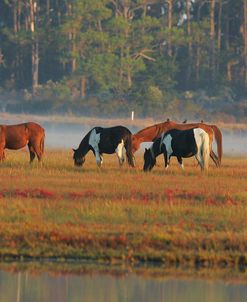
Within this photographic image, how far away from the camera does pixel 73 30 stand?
77250 mm

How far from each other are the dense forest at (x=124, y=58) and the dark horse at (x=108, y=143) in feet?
134

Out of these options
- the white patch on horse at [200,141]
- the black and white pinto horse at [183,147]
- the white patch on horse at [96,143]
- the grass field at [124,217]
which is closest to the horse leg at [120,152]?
the white patch on horse at [96,143]

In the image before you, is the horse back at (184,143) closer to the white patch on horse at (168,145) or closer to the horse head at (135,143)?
the white patch on horse at (168,145)

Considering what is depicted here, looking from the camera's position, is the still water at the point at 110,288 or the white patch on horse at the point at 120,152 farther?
the white patch on horse at the point at 120,152

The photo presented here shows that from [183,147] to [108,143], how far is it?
7.50 ft

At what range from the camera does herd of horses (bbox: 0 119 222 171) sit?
98.8 feet

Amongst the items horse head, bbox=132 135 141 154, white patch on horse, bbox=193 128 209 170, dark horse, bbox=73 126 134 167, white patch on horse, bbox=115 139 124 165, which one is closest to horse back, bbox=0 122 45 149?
dark horse, bbox=73 126 134 167

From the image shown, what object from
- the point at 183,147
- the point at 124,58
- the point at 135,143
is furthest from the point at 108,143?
the point at 124,58

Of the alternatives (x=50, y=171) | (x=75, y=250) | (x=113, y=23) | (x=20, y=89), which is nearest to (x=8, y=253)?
(x=75, y=250)

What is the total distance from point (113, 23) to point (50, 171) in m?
48.6

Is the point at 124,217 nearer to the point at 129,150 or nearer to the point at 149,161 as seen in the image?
A: the point at 149,161

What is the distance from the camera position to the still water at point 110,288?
53.3ft

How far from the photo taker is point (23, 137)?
3244cm

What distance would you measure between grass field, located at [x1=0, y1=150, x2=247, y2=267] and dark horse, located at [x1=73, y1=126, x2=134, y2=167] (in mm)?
2529
